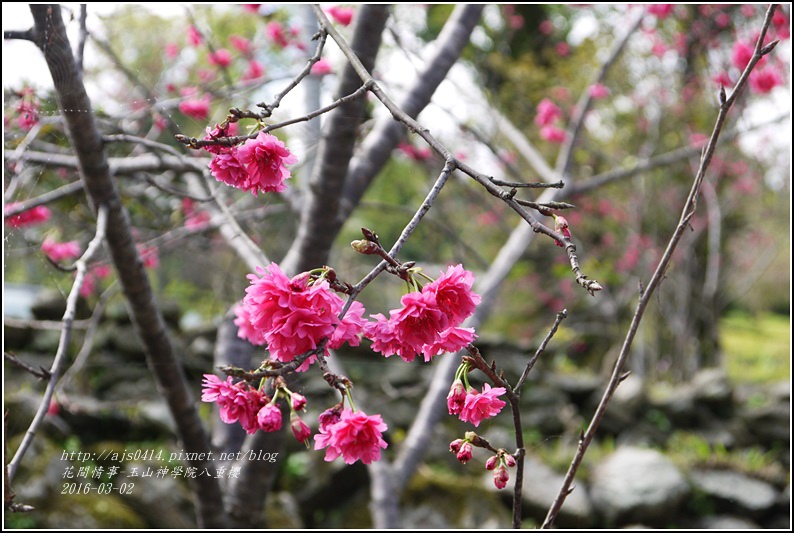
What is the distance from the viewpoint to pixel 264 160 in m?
0.68

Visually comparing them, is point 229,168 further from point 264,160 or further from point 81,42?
point 81,42

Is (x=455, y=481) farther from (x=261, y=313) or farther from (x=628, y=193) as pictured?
(x=628, y=193)

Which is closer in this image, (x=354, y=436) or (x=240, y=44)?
(x=354, y=436)

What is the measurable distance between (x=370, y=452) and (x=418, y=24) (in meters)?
4.51

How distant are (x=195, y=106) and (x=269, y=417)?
1189mm

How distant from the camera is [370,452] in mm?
611

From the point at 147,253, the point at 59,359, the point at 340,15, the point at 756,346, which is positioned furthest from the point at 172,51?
the point at 756,346

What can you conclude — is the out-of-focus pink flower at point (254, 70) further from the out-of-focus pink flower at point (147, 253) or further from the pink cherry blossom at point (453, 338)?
the pink cherry blossom at point (453, 338)

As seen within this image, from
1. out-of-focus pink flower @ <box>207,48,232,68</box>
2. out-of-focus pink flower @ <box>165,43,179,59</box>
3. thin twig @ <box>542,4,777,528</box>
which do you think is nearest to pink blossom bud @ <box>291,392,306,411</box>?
thin twig @ <box>542,4,777,528</box>

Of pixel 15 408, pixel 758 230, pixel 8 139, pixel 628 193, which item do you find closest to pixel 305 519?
pixel 15 408

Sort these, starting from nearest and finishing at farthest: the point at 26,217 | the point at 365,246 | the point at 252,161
A: the point at 365,246, the point at 252,161, the point at 26,217

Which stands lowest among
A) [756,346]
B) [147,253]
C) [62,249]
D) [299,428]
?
[299,428]

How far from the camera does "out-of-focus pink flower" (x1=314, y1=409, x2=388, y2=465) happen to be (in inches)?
23.4

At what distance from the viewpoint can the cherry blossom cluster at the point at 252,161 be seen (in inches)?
26.0
